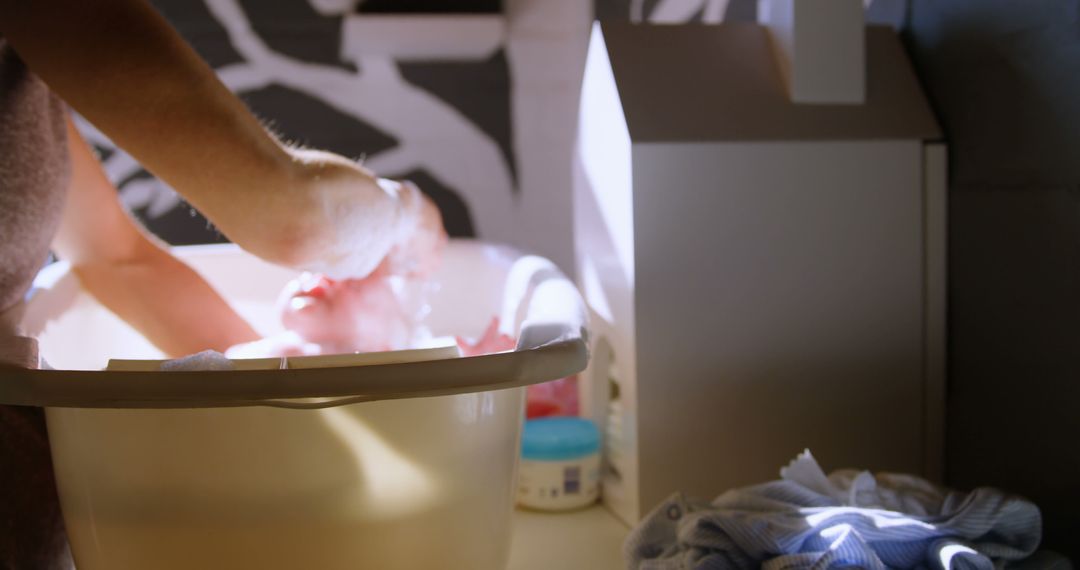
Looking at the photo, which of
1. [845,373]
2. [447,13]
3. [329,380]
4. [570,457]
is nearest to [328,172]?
[329,380]

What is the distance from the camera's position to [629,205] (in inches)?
39.3

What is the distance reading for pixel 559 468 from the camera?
1130 mm

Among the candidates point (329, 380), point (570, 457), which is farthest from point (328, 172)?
point (570, 457)

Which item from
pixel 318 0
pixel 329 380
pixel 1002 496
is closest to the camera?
pixel 329 380

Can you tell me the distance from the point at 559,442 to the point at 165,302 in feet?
1.71

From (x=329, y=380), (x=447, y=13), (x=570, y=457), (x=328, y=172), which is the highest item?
(x=447, y=13)

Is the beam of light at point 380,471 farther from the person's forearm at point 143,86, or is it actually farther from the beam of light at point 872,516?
the beam of light at point 872,516

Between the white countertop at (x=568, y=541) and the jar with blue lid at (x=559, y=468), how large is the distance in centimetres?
2

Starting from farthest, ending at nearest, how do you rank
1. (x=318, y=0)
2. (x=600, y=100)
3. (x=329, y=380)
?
(x=318, y=0) → (x=600, y=100) → (x=329, y=380)

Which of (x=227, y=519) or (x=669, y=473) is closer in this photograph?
(x=227, y=519)

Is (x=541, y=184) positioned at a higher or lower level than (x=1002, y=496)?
higher

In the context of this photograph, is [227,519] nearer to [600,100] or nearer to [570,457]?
[570,457]

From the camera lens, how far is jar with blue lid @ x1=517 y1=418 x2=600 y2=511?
113cm

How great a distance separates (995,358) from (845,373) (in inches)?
6.1
